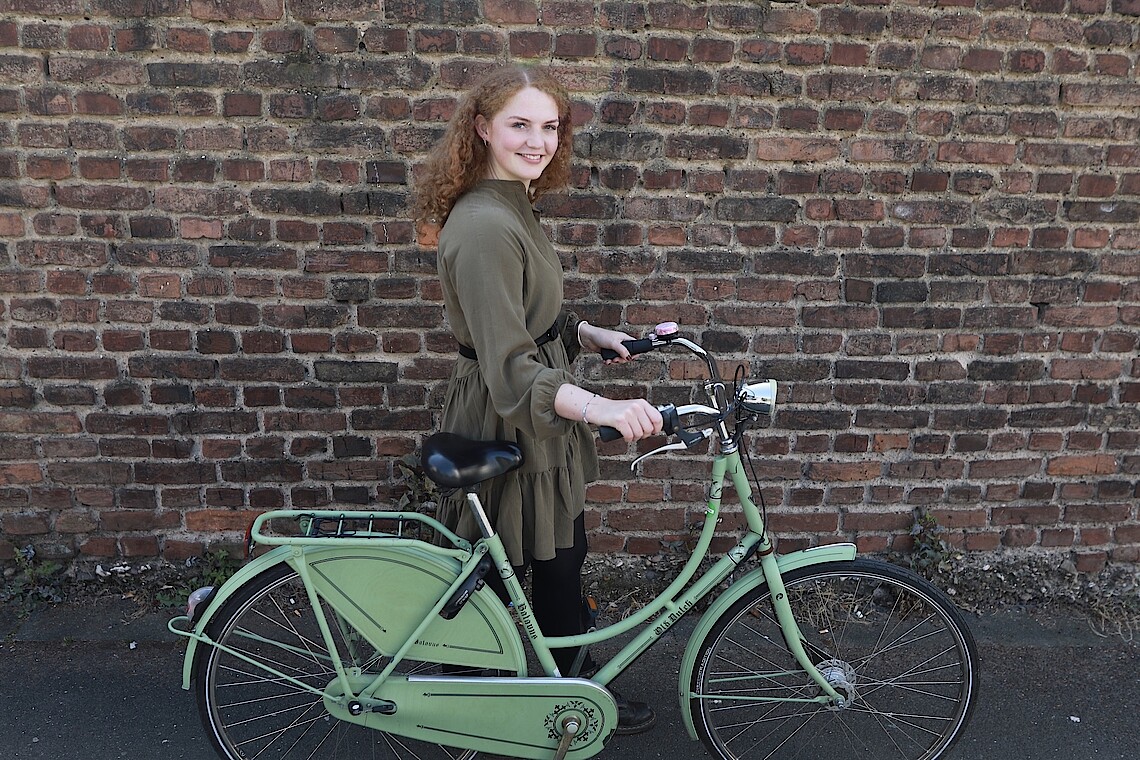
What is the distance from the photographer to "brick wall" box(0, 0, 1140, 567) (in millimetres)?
2695

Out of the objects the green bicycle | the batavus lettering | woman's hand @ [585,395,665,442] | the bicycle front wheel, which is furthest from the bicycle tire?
woman's hand @ [585,395,665,442]

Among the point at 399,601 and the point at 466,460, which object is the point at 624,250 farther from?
the point at 399,601

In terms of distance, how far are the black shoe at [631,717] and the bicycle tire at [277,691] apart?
1.56ft

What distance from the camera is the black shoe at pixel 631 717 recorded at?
Answer: 246 centimetres

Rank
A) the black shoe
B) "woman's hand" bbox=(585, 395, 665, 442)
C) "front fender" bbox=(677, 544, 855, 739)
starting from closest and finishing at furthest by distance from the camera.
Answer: "woman's hand" bbox=(585, 395, 665, 442)
"front fender" bbox=(677, 544, 855, 739)
the black shoe

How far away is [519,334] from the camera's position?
1.81 metres

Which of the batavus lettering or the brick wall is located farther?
the brick wall

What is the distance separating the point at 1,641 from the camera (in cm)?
293

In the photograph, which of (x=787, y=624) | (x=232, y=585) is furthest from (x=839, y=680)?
(x=232, y=585)

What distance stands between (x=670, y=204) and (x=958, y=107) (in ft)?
3.49

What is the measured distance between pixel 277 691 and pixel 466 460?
4.55 ft

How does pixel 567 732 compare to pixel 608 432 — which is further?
pixel 567 732

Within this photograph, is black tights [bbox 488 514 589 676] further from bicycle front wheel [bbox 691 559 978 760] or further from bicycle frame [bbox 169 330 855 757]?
bicycle front wheel [bbox 691 559 978 760]

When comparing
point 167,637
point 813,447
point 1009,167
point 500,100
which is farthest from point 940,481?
point 167,637
